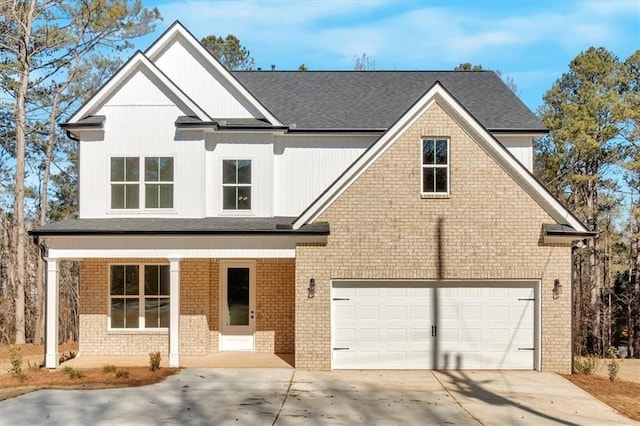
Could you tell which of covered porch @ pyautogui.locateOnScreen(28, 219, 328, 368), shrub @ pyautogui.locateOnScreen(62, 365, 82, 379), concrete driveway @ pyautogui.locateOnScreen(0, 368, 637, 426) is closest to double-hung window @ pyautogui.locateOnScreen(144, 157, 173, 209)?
covered porch @ pyautogui.locateOnScreen(28, 219, 328, 368)

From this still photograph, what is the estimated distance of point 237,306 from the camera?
19688mm

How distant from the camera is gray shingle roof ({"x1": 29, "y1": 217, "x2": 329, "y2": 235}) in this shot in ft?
55.2

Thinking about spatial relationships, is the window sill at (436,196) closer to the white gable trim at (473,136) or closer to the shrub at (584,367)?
the white gable trim at (473,136)

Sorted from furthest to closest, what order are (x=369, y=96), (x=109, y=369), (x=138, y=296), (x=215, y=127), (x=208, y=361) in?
(x=369, y=96) → (x=138, y=296) → (x=215, y=127) → (x=208, y=361) → (x=109, y=369)

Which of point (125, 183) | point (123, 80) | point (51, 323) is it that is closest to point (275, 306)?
point (125, 183)

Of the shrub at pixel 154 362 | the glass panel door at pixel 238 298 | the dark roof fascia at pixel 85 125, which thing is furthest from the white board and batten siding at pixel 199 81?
the shrub at pixel 154 362

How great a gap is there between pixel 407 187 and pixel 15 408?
9805 mm

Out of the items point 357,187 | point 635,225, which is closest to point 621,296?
point 635,225

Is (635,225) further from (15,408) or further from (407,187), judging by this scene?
(15,408)

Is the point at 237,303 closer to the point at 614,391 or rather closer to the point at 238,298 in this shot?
the point at 238,298

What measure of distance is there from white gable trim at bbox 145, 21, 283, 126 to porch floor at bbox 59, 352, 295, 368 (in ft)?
22.0

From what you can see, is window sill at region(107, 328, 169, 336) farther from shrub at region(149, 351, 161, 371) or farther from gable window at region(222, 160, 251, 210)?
gable window at region(222, 160, 251, 210)

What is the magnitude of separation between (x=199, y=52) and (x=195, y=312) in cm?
765

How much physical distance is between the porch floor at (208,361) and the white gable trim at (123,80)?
6.53 metres
